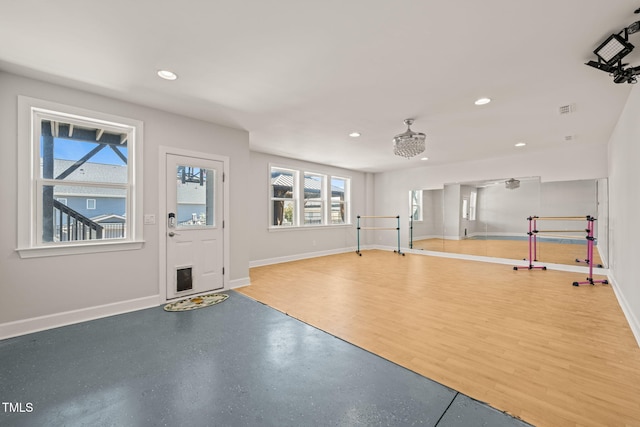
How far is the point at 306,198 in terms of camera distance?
24.5 feet

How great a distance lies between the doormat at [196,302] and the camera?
3512 mm

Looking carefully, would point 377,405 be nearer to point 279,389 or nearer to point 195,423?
point 279,389

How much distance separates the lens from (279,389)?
1.91 m

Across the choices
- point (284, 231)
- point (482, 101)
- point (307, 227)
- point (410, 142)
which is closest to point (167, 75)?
point (410, 142)

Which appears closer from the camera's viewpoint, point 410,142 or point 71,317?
point 71,317

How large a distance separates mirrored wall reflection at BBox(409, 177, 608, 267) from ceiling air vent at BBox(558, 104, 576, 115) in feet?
8.02

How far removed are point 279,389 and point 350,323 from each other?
128 centimetres

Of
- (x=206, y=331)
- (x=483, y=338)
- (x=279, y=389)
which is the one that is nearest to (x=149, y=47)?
(x=206, y=331)

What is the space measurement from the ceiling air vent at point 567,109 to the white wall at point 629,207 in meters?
0.48

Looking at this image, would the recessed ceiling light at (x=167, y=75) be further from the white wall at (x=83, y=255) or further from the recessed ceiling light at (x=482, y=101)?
the recessed ceiling light at (x=482, y=101)

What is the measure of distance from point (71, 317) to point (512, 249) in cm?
838

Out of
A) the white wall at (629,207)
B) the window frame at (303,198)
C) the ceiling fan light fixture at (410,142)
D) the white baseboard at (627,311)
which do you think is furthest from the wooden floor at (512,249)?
the ceiling fan light fixture at (410,142)

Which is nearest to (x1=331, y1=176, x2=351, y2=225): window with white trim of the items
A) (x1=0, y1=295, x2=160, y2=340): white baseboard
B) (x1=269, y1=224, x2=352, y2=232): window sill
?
(x1=269, y1=224, x2=352, y2=232): window sill

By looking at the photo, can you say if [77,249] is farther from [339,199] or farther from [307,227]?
[339,199]
